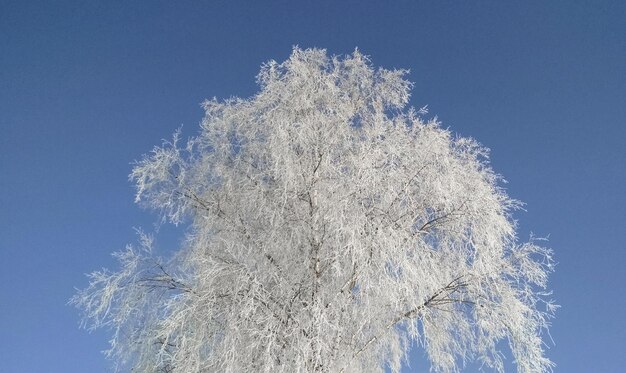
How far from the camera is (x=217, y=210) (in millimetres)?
9820

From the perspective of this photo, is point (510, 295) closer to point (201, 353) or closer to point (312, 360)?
point (312, 360)

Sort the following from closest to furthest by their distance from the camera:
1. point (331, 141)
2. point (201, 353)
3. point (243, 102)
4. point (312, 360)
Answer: point (312, 360), point (201, 353), point (331, 141), point (243, 102)

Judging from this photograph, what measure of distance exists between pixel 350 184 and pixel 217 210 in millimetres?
2238

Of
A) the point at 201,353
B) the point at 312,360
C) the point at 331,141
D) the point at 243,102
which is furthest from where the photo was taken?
the point at 243,102

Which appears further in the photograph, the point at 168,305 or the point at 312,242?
the point at 312,242

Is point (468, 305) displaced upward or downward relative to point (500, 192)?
downward

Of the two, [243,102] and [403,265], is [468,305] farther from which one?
[243,102]

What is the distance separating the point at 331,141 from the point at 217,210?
81.6 inches

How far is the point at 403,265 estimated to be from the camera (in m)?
8.41

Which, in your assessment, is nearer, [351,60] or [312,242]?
[312,242]

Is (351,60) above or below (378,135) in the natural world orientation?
above

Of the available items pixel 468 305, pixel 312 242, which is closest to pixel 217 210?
pixel 312 242

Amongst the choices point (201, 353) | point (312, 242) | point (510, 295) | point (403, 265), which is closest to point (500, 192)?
point (510, 295)

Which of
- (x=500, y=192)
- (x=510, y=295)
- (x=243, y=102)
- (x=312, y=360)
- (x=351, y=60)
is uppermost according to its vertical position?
(x=351, y=60)
